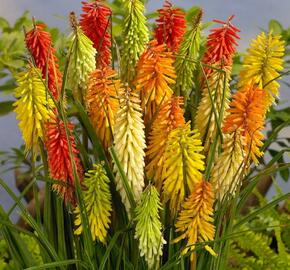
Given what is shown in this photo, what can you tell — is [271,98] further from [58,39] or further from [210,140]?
[58,39]

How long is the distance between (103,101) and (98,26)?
0.49 feet

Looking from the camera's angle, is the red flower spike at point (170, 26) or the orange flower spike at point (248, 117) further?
the red flower spike at point (170, 26)

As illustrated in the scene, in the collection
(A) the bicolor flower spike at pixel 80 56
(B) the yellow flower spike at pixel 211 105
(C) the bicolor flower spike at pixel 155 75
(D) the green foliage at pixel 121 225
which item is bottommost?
(D) the green foliage at pixel 121 225

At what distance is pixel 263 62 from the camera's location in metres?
1.10

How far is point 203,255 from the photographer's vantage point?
1.06 m

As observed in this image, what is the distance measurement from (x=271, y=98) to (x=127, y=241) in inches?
12.2

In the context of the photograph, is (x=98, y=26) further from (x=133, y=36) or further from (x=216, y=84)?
(x=216, y=84)

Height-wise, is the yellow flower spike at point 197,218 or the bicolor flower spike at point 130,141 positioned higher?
the bicolor flower spike at point 130,141

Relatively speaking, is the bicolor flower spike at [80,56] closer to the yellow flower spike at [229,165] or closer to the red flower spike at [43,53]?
the red flower spike at [43,53]

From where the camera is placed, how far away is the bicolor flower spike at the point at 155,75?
3.33 ft

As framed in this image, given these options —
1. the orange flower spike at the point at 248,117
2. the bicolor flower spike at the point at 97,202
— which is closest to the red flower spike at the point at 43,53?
the bicolor flower spike at the point at 97,202

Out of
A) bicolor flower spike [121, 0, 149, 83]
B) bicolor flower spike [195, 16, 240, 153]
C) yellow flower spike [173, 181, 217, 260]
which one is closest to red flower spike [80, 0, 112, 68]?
bicolor flower spike [121, 0, 149, 83]

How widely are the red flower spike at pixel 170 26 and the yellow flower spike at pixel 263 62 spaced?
0.36ft

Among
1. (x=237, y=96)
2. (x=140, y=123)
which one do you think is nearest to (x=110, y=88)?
(x=140, y=123)
